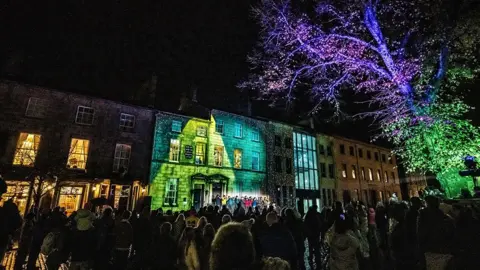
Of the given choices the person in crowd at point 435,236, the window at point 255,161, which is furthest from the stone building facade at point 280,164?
the person in crowd at point 435,236

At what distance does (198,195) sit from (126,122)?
28.8 ft

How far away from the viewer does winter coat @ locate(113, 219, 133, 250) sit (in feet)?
22.3

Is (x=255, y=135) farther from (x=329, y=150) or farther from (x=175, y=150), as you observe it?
(x=329, y=150)

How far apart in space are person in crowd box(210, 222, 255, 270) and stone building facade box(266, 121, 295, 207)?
84.8 ft

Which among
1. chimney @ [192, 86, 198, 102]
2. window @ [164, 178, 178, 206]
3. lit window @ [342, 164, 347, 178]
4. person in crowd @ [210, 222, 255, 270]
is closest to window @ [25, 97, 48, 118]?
window @ [164, 178, 178, 206]

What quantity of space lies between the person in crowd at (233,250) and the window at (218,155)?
22308 mm

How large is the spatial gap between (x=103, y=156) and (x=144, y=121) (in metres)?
4.22

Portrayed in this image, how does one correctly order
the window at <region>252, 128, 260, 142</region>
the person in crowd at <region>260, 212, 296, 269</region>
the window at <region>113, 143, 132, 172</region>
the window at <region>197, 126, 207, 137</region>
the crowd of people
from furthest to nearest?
the window at <region>252, 128, 260, 142</region>
the window at <region>197, 126, 207, 137</region>
the window at <region>113, 143, 132, 172</region>
the person in crowd at <region>260, 212, 296, 269</region>
the crowd of people

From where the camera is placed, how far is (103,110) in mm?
19719

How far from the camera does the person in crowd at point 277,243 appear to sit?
484 cm

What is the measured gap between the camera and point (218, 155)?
24.7 metres

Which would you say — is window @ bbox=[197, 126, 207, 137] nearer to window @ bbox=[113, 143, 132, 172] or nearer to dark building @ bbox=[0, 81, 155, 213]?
dark building @ bbox=[0, 81, 155, 213]

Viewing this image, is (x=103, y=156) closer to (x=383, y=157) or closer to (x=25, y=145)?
(x=25, y=145)

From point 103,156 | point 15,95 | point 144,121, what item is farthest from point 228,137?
point 15,95
